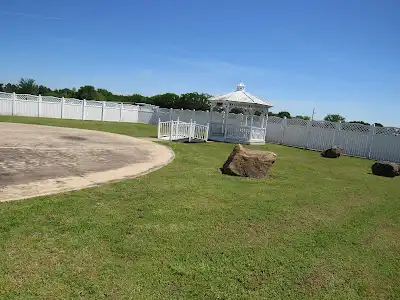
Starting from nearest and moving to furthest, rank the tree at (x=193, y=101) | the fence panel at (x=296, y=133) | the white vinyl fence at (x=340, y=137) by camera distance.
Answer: the white vinyl fence at (x=340, y=137)
the fence panel at (x=296, y=133)
the tree at (x=193, y=101)

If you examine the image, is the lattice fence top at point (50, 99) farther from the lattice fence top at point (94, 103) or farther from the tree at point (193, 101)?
the tree at point (193, 101)

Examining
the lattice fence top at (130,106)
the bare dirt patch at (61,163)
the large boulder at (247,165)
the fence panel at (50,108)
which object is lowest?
the bare dirt patch at (61,163)

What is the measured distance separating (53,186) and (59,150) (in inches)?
172

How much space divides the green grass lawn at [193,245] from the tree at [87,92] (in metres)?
41.1

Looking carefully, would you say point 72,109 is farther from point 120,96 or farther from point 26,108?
point 120,96

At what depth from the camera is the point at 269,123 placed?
2309 centimetres

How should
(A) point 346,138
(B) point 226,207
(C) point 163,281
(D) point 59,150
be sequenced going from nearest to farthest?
(C) point 163,281 < (B) point 226,207 < (D) point 59,150 < (A) point 346,138

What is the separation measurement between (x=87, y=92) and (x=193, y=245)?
45214 millimetres

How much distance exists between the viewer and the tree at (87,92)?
45.4 metres

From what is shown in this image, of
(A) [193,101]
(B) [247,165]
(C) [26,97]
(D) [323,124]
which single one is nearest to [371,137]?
(D) [323,124]

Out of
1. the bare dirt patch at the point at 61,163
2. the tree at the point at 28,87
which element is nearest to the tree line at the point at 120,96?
the tree at the point at 28,87

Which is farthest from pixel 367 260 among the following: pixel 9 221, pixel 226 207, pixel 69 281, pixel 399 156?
pixel 399 156

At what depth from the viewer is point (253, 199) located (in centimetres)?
672

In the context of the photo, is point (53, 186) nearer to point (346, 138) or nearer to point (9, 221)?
point (9, 221)
